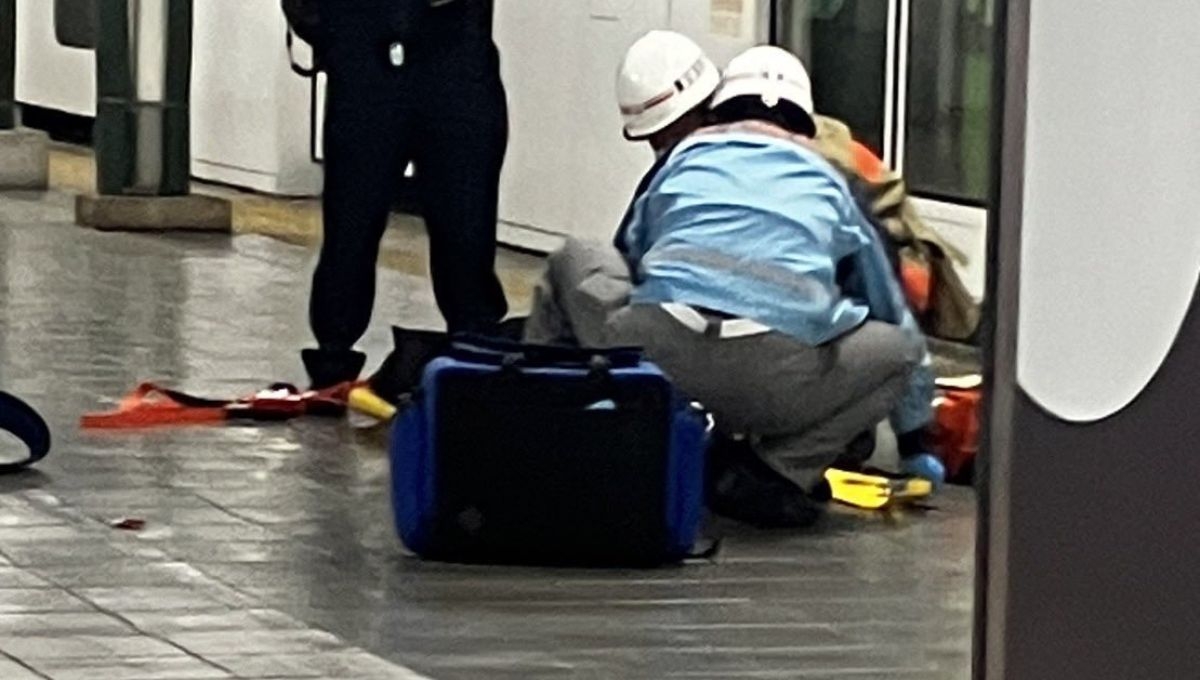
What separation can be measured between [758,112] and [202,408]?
195 cm

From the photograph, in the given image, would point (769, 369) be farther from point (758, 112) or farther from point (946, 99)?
point (946, 99)

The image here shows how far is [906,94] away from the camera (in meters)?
11.6

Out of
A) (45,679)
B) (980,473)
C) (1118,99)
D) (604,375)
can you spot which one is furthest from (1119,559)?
(604,375)

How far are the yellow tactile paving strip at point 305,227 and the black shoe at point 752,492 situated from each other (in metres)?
4.27

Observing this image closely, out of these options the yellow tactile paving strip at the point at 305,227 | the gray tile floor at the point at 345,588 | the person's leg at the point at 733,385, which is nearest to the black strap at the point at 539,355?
the person's leg at the point at 733,385

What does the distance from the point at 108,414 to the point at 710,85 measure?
2.01 metres

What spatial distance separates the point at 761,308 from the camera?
22.5ft

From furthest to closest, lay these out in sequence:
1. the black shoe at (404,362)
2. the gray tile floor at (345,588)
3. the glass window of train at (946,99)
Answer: the glass window of train at (946,99)
the black shoe at (404,362)
the gray tile floor at (345,588)

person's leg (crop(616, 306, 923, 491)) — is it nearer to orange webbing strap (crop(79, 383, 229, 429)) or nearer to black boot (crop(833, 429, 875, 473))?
black boot (crop(833, 429, 875, 473))

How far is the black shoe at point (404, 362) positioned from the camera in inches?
321

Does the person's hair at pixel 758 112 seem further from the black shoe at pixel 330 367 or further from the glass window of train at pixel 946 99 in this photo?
the glass window of train at pixel 946 99

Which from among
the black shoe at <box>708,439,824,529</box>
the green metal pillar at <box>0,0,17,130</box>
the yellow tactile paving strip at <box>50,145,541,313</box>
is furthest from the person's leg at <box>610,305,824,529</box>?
the green metal pillar at <box>0,0,17,130</box>

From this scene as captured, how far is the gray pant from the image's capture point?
22.6 feet

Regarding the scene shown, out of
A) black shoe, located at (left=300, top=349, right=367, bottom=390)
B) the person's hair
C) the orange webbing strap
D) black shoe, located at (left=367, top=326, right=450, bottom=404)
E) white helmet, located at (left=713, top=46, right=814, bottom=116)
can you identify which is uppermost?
white helmet, located at (left=713, top=46, right=814, bottom=116)
